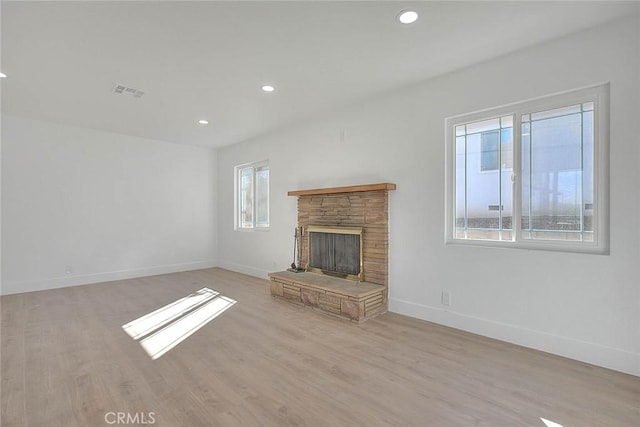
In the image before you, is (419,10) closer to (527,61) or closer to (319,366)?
(527,61)

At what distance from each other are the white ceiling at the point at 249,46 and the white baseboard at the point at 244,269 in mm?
2950

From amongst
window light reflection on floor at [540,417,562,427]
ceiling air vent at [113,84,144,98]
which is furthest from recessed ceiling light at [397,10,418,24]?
ceiling air vent at [113,84,144,98]

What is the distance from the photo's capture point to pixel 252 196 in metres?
6.16

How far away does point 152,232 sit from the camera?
19.6 ft

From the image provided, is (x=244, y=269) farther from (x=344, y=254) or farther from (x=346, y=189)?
(x=346, y=189)

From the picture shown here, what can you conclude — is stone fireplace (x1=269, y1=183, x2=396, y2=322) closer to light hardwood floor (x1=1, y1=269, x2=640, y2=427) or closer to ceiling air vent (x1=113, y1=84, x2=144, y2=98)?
light hardwood floor (x1=1, y1=269, x2=640, y2=427)

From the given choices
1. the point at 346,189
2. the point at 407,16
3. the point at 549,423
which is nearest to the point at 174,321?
the point at 346,189

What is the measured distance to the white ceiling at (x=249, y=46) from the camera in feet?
7.28

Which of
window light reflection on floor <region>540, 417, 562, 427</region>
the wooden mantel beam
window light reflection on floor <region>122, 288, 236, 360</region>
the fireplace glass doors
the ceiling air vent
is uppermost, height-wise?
the ceiling air vent

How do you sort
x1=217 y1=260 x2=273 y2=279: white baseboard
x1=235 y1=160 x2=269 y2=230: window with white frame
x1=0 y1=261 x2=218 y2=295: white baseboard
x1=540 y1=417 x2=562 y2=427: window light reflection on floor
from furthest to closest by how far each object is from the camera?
x1=235 y1=160 x2=269 y2=230: window with white frame → x1=217 y1=260 x2=273 y2=279: white baseboard → x1=0 y1=261 x2=218 y2=295: white baseboard → x1=540 y1=417 x2=562 y2=427: window light reflection on floor

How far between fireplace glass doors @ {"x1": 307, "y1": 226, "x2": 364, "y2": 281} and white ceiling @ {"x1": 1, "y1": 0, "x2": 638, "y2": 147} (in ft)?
5.59

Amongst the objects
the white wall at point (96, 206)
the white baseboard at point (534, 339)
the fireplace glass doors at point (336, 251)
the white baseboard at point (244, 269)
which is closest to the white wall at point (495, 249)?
the white baseboard at point (534, 339)

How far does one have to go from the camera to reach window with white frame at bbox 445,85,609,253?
2.49m

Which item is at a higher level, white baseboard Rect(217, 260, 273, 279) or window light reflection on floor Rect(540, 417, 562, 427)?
white baseboard Rect(217, 260, 273, 279)
